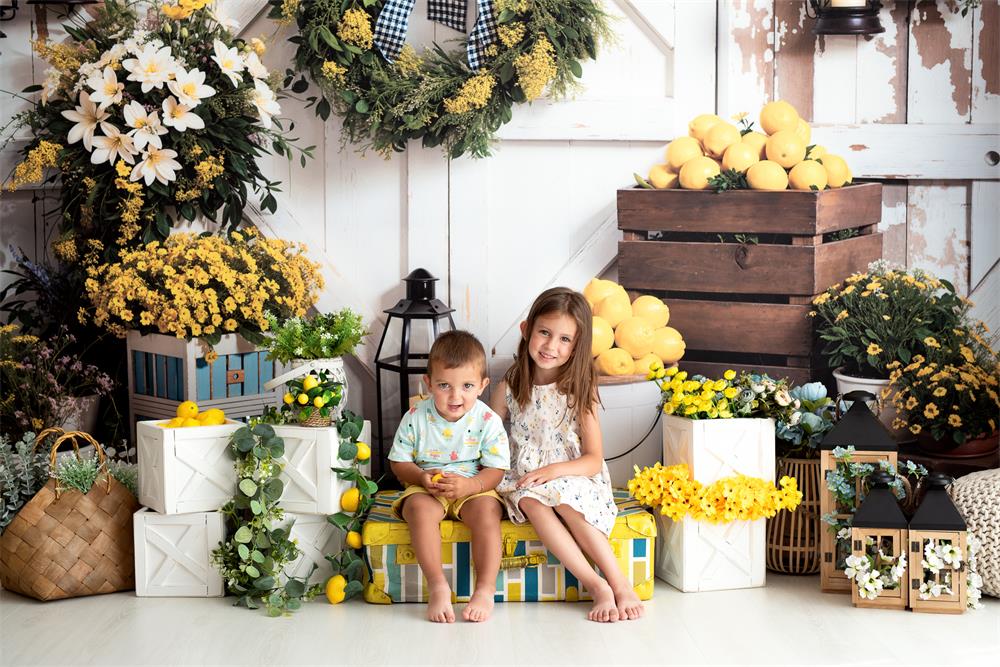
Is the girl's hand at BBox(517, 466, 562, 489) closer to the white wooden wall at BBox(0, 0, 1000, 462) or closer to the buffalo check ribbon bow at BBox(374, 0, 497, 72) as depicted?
the white wooden wall at BBox(0, 0, 1000, 462)

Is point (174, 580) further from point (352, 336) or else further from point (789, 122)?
point (789, 122)

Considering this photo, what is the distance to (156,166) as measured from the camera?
2977 millimetres

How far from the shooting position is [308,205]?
3328 millimetres

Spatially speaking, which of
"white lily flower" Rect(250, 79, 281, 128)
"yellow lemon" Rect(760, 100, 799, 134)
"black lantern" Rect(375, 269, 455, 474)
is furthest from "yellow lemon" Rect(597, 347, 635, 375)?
"white lily flower" Rect(250, 79, 281, 128)

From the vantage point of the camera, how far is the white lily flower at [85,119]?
2.95 m

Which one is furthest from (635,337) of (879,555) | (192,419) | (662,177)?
(192,419)

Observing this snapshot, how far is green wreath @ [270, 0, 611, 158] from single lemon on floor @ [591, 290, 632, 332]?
0.60 m

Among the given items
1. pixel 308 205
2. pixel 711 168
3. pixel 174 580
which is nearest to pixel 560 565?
pixel 174 580

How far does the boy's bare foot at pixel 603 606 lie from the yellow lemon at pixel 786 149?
136 centimetres

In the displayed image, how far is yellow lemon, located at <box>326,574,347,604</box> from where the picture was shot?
2537 millimetres

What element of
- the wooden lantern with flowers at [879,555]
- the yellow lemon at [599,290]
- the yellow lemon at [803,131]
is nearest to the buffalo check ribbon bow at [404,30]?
the yellow lemon at [599,290]

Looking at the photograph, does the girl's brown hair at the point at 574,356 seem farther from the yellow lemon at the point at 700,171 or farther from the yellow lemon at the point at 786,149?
the yellow lemon at the point at 786,149

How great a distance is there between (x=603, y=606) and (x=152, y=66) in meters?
1.93

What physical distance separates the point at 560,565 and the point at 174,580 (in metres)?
0.98
